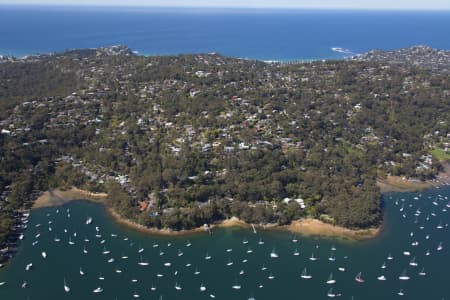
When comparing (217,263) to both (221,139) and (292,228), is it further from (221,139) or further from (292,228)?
(221,139)

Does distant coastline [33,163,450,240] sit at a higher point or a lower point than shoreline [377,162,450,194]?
lower

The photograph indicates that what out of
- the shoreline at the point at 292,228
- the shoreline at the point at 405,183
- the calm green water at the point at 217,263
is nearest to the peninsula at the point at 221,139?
the shoreline at the point at 292,228

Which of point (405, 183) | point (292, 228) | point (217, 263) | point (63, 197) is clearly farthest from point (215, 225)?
point (405, 183)

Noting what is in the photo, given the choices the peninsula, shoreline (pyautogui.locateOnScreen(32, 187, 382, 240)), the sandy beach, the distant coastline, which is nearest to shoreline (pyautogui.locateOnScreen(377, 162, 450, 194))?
the peninsula

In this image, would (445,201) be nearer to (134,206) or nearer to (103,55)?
(134,206)

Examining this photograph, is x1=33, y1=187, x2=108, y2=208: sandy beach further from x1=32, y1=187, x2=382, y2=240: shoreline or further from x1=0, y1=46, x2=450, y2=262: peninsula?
x1=32, y1=187, x2=382, y2=240: shoreline

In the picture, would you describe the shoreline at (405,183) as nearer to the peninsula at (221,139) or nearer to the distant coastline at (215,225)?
the peninsula at (221,139)

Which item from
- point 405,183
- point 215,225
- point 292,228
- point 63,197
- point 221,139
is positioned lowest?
point 63,197

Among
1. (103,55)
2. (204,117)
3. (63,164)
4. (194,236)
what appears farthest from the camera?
(103,55)

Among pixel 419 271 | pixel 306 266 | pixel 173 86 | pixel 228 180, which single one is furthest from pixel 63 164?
pixel 419 271
